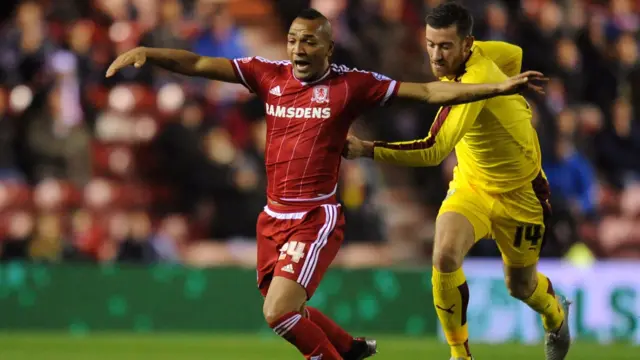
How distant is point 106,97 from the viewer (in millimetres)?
14227

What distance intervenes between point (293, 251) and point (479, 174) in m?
1.60

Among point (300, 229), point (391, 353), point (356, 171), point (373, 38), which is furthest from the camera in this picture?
point (373, 38)

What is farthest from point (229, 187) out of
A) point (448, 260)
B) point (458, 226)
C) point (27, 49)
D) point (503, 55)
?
point (448, 260)

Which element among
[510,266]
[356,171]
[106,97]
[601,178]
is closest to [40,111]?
[106,97]

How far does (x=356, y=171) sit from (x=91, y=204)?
2.89 meters

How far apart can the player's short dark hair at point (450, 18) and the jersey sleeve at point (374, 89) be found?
1.79 ft

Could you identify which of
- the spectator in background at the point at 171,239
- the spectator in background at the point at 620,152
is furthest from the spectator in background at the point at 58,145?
the spectator in background at the point at 620,152

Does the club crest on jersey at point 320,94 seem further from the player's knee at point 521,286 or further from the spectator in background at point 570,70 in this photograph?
the spectator in background at point 570,70

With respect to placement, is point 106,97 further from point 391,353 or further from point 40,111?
point 391,353

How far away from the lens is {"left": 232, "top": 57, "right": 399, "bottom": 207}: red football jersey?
7.48 meters

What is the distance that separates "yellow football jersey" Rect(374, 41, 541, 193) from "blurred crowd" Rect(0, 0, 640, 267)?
4892 mm

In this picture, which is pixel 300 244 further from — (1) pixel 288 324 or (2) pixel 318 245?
(1) pixel 288 324

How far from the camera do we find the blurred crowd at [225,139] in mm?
13375

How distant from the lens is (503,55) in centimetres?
837
